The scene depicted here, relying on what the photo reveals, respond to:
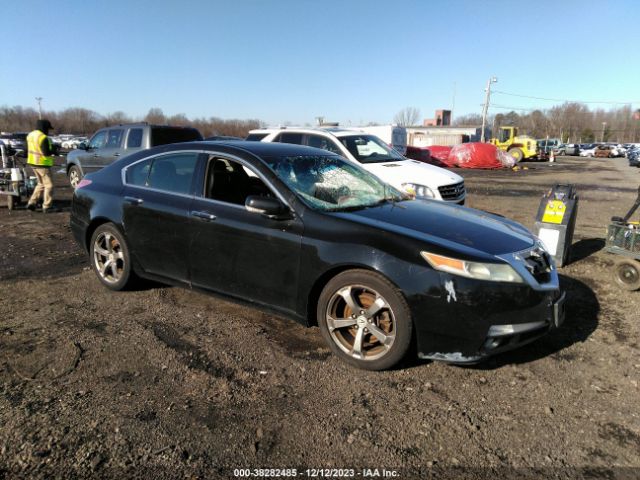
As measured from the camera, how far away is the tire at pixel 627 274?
17.2 feet

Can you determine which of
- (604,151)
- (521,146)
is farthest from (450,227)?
(604,151)

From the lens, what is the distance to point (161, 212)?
14.3 feet

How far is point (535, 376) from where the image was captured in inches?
134

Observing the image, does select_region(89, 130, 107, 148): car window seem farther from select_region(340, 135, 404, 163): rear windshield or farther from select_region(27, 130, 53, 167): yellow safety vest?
select_region(340, 135, 404, 163): rear windshield

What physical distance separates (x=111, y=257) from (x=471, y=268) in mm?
3694

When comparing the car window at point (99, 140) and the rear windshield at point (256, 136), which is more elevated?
the rear windshield at point (256, 136)

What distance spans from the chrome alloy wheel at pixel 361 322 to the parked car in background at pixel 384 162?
4.24 metres

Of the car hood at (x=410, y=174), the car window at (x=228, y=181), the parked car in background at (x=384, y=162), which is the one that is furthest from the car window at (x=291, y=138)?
the car window at (x=228, y=181)

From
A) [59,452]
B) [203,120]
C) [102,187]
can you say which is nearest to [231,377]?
[59,452]

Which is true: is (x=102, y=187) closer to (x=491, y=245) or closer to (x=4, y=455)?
(x=4, y=455)

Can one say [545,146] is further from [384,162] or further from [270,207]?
[270,207]

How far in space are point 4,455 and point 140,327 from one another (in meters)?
1.69

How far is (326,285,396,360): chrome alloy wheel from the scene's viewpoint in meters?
3.31

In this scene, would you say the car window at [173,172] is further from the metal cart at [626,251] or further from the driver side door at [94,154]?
the driver side door at [94,154]
